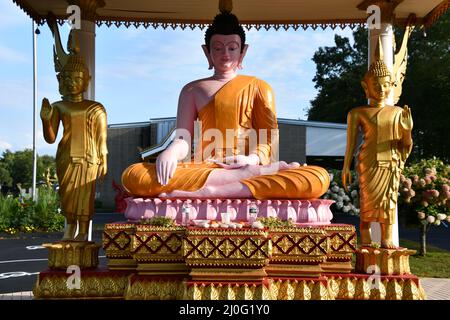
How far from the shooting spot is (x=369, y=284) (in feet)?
17.4

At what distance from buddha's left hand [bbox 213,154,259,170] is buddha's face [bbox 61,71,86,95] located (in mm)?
1873

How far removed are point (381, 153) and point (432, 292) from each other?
2643 millimetres

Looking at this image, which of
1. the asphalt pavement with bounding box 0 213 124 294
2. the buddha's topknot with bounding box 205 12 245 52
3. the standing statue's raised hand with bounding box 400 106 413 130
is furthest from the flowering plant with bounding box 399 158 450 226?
the asphalt pavement with bounding box 0 213 124 294

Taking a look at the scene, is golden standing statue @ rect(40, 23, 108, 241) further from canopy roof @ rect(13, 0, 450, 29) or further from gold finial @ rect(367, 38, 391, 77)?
gold finial @ rect(367, 38, 391, 77)

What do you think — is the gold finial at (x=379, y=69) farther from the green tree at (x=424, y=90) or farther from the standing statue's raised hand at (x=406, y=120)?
the green tree at (x=424, y=90)

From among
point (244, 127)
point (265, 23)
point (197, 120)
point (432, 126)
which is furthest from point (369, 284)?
point (432, 126)

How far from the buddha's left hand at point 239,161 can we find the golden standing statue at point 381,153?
4.24ft

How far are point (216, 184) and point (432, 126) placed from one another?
19.9 metres

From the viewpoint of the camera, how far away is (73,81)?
568cm

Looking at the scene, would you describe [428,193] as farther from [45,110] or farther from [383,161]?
[45,110]

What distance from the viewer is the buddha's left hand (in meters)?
6.01

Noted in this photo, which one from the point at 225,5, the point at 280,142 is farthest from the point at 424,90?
the point at 225,5

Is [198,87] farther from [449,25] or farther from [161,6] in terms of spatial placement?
[449,25]

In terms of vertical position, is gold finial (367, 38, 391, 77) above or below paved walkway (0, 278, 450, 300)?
above
